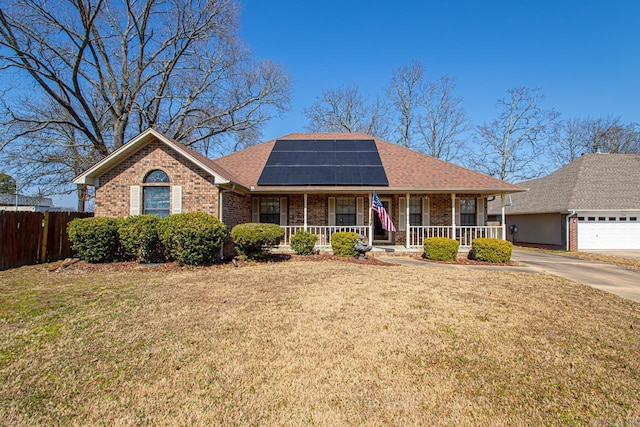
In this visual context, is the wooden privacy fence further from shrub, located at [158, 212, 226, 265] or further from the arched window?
shrub, located at [158, 212, 226, 265]

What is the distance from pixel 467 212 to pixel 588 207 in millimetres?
8078

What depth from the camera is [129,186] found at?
1127 cm

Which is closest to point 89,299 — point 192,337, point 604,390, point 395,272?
point 192,337

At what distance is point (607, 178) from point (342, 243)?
18687 millimetres

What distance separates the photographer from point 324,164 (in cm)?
1453

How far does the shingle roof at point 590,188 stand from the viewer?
16984 mm

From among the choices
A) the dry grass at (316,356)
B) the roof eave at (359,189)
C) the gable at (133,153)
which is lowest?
the dry grass at (316,356)

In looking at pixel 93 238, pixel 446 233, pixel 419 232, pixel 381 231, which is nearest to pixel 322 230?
pixel 381 231

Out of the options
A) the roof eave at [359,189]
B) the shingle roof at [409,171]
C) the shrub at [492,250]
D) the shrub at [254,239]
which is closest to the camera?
the shrub at [254,239]

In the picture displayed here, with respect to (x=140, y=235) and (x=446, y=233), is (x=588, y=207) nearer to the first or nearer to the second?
(x=446, y=233)

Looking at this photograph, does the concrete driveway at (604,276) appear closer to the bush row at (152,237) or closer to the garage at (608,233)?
the garage at (608,233)

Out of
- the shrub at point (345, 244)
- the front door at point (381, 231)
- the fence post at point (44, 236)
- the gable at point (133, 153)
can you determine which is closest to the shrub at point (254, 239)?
the gable at point (133, 153)

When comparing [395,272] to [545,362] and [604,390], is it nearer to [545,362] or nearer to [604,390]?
[545,362]

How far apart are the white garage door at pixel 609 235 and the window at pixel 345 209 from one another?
13338 mm
